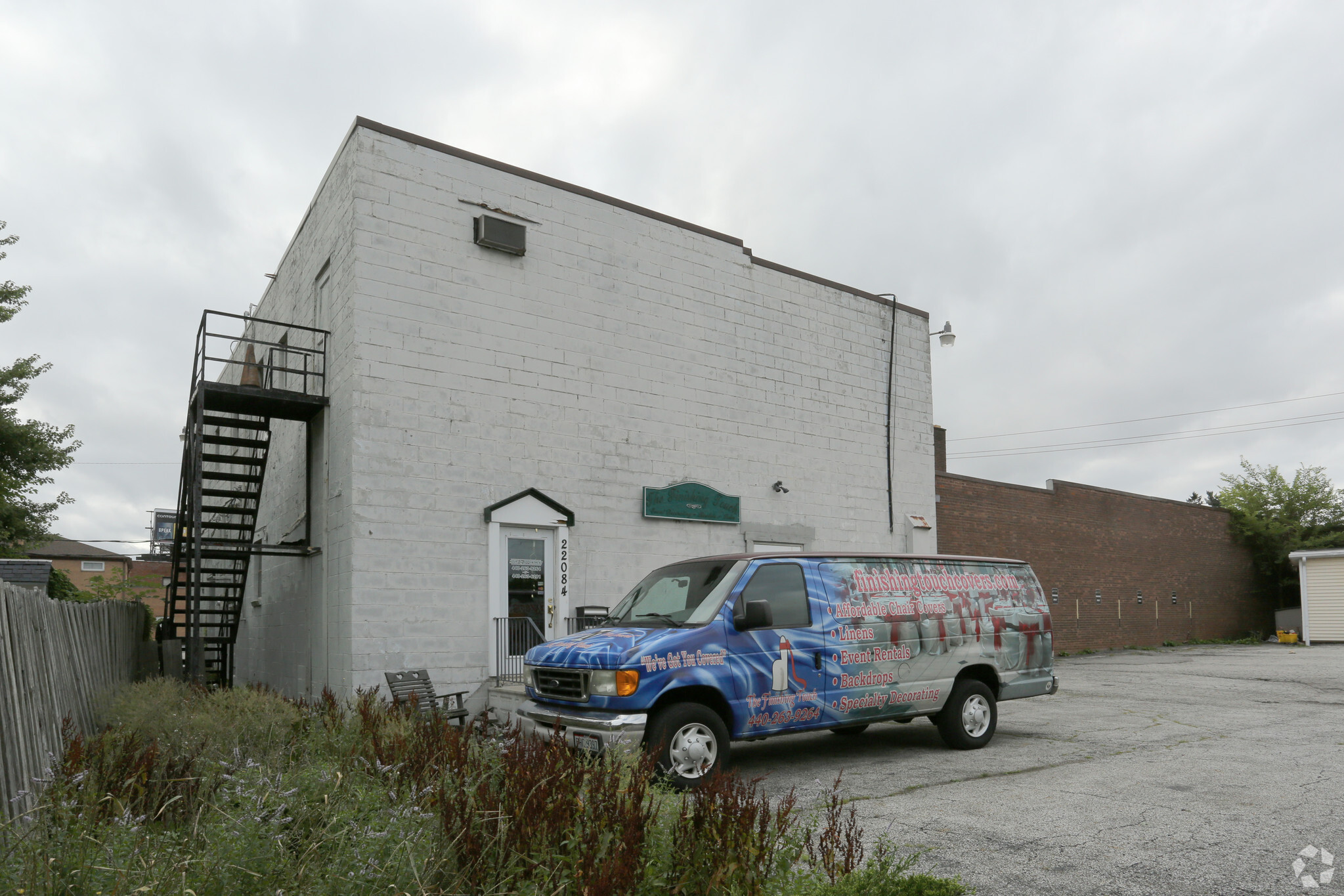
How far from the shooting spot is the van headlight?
7.65m

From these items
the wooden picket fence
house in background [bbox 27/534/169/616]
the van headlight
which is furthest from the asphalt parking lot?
house in background [bbox 27/534/169/616]

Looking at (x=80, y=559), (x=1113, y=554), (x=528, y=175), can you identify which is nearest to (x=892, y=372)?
(x=528, y=175)

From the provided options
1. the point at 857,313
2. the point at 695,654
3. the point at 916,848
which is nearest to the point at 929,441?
the point at 857,313

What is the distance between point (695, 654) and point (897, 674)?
8.32 ft

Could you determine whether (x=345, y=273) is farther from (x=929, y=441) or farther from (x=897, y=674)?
(x=929, y=441)

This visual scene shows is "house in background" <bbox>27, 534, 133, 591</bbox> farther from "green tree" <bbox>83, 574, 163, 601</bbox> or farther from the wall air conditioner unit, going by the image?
the wall air conditioner unit

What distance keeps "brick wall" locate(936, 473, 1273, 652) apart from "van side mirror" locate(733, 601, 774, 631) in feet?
47.8

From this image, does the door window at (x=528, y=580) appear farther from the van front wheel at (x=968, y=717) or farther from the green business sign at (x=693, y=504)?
the van front wheel at (x=968, y=717)

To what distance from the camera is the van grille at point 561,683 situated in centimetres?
798

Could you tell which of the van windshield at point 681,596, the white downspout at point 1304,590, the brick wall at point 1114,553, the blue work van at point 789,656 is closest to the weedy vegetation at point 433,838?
the blue work van at point 789,656

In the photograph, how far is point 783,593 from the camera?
8945mm

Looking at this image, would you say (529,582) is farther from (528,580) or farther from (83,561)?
(83,561)

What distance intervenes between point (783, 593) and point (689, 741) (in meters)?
1.82

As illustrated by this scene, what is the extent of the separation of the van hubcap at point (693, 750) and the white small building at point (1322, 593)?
32.4m
